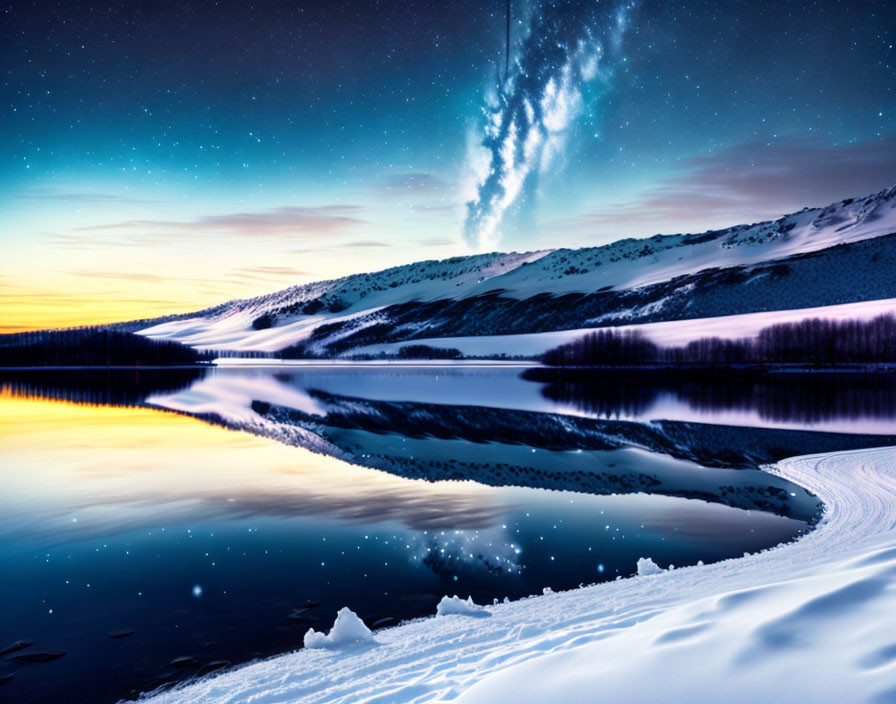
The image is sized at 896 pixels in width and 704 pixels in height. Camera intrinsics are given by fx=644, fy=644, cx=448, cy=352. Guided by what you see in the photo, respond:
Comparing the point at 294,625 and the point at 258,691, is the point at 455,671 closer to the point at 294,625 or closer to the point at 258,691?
the point at 258,691

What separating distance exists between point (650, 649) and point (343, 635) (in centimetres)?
359

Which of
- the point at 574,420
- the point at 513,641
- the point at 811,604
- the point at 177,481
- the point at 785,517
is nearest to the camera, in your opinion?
the point at 811,604

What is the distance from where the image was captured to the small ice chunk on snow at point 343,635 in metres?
7.04

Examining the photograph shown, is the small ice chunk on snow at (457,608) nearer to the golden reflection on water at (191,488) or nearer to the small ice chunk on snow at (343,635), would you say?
the small ice chunk on snow at (343,635)

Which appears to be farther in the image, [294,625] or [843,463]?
[843,463]

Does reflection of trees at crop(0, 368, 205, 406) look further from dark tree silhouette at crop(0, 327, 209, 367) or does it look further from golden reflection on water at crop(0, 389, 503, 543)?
dark tree silhouette at crop(0, 327, 209, 367)

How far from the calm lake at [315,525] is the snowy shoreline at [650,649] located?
41.9 inches

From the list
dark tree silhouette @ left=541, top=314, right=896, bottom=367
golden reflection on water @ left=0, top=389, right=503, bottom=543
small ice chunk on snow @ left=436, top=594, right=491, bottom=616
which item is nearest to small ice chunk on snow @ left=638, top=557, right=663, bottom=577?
small ice chunk on snow @ left=436, top=594, right=491, bottom=616

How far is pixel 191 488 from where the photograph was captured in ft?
55.3

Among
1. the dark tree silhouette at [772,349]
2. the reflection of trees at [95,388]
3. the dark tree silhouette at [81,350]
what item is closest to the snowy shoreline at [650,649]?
the reflection of trees at [95,388]

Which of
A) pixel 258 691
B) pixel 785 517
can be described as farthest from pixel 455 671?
pixel 785 517

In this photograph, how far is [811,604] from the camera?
16.6 ft

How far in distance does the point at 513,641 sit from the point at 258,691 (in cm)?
253

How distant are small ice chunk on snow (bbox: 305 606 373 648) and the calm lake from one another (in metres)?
0.63
